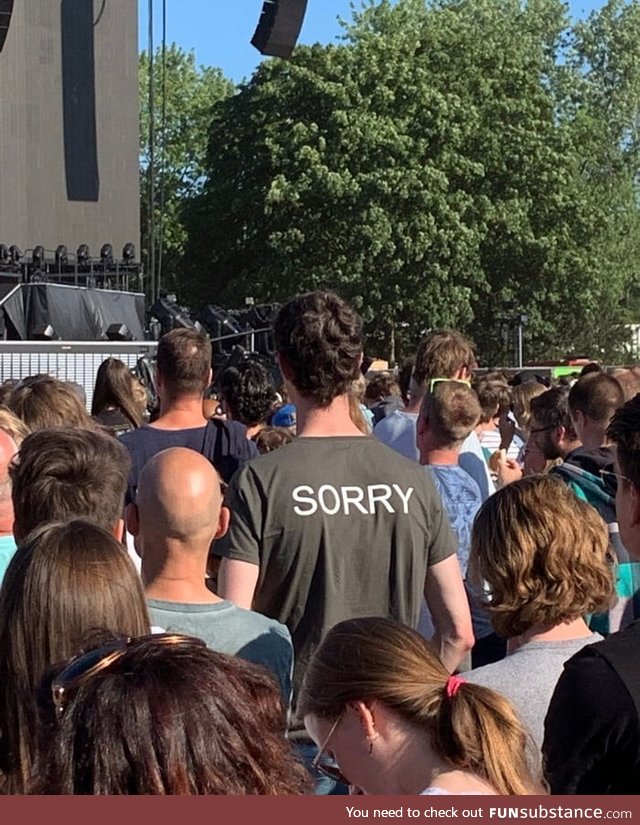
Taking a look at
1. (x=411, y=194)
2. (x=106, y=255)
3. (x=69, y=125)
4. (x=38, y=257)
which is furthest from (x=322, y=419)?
(x=411, y=194)

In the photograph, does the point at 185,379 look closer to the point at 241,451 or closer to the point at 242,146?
the point at 241,451

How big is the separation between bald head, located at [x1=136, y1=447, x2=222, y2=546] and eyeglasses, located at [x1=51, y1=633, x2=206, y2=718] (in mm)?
1244

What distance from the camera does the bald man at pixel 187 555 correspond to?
281 centimetres

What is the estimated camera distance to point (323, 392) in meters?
3.42

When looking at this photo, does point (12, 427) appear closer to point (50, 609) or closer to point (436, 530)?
point (436, 530)

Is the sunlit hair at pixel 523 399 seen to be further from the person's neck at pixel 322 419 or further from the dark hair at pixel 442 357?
the person's neck at pixel 322 419

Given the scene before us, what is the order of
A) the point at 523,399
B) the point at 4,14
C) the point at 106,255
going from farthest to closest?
the point at 106,255
the point at 4,14
the point at 523,399

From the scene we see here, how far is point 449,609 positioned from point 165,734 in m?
2.14

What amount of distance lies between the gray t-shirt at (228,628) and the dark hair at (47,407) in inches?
60.6

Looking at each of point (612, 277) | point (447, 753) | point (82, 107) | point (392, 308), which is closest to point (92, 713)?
point (447, 753)

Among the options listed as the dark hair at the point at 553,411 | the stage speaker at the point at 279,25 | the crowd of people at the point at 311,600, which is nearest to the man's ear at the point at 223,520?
the crowd of people at the point at 311,600

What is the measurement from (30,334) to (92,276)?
6973mm

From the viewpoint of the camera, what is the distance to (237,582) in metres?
3.23

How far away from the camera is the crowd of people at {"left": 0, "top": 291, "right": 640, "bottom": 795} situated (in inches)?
59.2
